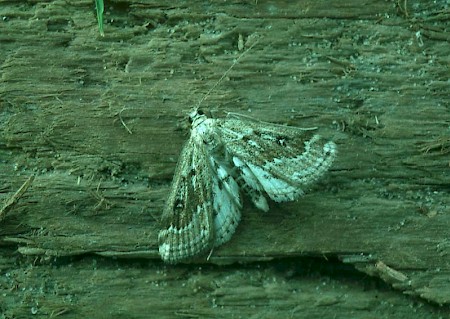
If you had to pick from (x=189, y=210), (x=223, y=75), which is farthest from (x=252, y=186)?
(x=223, y=75)

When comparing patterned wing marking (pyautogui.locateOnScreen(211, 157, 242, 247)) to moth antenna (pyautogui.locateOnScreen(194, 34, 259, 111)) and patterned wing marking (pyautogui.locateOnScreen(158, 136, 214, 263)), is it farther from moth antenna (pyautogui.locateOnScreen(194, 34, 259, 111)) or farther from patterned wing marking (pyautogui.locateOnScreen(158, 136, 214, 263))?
moth antenna (pyautogui.locateOnScreen(194, 34, 259, 111))

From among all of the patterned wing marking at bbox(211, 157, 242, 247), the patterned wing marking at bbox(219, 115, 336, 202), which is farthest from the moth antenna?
the patterned wing marking at bbox(211, 157, 242, 247)

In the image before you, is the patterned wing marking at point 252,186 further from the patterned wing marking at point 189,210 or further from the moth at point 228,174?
the patterned wing marking at point 189,210

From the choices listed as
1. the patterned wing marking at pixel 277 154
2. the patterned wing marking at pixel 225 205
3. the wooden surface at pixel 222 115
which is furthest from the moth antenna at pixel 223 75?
the patterned wing marking at pixel 225 205

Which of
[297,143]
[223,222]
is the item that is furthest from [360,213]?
[223,222]

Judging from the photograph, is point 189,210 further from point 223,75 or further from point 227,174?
point 223,75

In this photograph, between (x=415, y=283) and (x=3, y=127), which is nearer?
(x=415, y=283)

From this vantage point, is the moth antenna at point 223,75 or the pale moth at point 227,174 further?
the moth antenna at point 223,75

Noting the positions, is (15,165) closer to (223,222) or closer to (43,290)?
(43,290)
